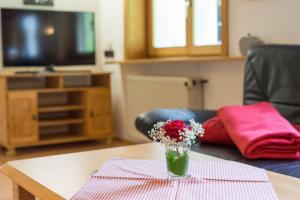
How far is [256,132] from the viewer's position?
1.97m

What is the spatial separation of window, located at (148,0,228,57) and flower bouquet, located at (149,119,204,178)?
7.18ft

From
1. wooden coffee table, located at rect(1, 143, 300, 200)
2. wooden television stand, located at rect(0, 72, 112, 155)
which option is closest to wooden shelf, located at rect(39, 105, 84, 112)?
wooden television stand, located at rect(0, 72, 112, 155)

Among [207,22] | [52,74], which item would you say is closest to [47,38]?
[52,74]

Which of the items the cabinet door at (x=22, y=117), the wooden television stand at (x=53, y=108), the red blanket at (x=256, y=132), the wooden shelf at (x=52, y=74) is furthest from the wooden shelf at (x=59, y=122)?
the red blanket at (x=256, y=132)

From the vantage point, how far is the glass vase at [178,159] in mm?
1312

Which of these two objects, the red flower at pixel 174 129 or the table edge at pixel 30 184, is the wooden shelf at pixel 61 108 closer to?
the table edge at pixel 30 184

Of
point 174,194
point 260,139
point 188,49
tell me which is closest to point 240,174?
point 174,194

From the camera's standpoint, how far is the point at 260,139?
189 cm

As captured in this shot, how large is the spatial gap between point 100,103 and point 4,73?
0.95 metres

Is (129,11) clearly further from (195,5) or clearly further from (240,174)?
(240,174)

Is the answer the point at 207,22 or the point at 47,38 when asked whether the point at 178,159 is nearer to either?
the point at 207,22

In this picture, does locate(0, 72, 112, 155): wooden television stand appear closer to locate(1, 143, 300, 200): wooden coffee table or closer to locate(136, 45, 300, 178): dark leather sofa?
locate(136, 45, 300, 178): dark leather sofa

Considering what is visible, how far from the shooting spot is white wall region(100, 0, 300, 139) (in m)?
2.95

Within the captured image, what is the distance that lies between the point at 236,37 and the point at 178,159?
2185 millimetres
